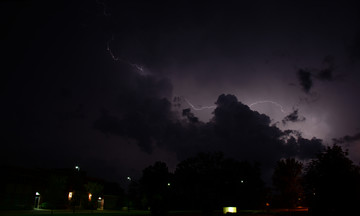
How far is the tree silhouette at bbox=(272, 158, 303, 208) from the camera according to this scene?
86.9 meters

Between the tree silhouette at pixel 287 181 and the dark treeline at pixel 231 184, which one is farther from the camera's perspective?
the tree silhouette at pixel 287 181

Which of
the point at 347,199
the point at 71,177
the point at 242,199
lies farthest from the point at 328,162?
the point at 242,199

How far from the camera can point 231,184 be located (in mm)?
79438

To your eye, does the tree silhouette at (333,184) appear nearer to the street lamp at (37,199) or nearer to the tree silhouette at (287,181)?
the street lamp at (37,199)

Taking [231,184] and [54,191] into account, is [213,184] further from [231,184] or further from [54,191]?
[54,191]

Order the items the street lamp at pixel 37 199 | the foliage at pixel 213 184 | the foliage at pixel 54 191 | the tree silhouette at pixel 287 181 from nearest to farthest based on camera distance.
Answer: the foliage at pixel 54 191 < the street lamp at pixel 37 199 < the foliage at pixel 213 184 < the tree silhouette at pixel 287 181

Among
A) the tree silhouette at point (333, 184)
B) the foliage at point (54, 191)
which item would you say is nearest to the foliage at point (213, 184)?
the foliage at point (54, 191)

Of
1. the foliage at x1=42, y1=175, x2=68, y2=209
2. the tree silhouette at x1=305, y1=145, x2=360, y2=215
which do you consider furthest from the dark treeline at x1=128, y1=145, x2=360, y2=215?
the foliage at x1=42, y1=175, x2=68, y2=209

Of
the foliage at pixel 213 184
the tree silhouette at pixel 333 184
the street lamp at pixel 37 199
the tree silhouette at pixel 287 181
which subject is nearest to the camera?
the tree silhouette at pixel 333 184

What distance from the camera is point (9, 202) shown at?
40.5 m

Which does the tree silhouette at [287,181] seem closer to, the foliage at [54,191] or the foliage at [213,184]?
the foliage at [213,184]

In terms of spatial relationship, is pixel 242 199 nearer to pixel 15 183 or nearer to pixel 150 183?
pixel 150 183

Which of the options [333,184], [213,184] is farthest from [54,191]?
[213,184]

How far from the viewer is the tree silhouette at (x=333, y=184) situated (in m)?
17.4
